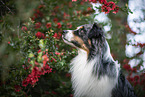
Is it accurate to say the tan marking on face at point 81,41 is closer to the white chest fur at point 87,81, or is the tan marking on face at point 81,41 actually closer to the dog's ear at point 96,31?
the white chest fur at point 87,81

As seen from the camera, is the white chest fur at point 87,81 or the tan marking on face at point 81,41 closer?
the white chest fur at point 87,81

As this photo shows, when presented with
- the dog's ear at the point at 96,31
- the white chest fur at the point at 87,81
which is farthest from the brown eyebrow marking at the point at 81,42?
the dog's ear at the point at 96,31

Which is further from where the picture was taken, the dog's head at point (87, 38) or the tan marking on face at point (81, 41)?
the tan marking on face at point (81, 41)

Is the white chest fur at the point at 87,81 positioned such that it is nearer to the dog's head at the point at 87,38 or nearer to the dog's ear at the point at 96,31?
the dog's head at the point at 87,38

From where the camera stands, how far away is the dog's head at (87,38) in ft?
7.37

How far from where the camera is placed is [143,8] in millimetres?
4148

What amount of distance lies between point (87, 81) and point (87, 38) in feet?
2.83

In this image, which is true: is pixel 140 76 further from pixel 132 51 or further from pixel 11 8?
pixel 11 8

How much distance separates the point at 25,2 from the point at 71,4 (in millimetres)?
2039

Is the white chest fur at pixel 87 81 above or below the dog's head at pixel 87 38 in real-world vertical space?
below

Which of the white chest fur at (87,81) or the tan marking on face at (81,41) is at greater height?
the tan marking on face at (81,41)

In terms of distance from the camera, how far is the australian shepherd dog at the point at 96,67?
7.31ft

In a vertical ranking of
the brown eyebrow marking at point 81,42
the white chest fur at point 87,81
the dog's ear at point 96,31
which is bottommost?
the white chest fur at point 87,81

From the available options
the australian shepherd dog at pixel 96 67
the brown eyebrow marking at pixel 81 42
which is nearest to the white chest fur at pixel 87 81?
the australian shepherd dog at pixel 96 67
